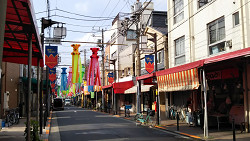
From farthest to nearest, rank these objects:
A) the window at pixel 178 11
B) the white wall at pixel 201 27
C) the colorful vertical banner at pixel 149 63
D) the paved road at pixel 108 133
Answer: the colorful vertical banner at pixel 149 63
the window at pixel 178 11
the white wall at pixel 201 27
the paved road at pixel 108 133

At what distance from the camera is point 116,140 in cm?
1263

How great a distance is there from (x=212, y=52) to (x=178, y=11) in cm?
655

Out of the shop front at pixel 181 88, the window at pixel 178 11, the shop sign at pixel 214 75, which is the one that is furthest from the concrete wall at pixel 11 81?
the shop sign at pixel 214 75

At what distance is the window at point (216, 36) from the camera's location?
16.7 m

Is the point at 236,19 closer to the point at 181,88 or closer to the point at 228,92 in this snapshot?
the point at 228,92

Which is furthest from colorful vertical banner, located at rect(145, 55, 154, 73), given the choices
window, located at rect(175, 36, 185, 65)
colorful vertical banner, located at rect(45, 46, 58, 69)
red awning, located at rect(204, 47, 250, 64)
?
red awning, located at rect(204, 47, 250, 64)

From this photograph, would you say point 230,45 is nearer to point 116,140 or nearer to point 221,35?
point 221,35

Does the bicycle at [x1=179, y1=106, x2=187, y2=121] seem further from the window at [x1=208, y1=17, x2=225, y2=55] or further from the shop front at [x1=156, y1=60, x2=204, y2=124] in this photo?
the window at [x1=208, y1=17, x2=225, y2=55]

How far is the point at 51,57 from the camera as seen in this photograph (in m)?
17.6

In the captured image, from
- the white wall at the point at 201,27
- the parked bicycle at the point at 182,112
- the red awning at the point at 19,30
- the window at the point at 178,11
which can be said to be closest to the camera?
the red awning at the point at 19,30

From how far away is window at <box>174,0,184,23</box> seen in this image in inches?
880

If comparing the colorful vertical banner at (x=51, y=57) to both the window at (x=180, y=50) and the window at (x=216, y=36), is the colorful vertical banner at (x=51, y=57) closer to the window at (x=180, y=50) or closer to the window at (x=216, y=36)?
the window at (x=180, y=50)

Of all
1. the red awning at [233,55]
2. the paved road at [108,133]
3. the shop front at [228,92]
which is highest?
the red awning at [233,55]

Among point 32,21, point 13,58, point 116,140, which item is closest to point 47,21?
point 13,58
